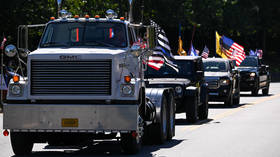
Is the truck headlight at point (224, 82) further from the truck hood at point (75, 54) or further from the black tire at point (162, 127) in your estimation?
the truck hood at point (75, 54)

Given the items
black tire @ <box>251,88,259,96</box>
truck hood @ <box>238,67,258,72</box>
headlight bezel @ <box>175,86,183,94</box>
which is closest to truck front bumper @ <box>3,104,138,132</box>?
headlight bezel @ <box>175,86,183,94</box>

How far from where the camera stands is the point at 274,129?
1775cm

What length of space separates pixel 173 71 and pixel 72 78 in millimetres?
8185

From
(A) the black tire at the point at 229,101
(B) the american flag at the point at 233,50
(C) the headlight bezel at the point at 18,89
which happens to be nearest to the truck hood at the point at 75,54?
(C) the headlight bezel at the point at 18,89

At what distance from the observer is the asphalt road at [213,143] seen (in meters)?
Result: 13.0

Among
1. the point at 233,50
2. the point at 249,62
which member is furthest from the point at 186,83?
the point at 233,50

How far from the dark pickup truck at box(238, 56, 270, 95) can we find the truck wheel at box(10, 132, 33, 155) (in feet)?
72.1

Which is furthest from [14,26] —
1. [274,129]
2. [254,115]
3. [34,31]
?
[274,129]

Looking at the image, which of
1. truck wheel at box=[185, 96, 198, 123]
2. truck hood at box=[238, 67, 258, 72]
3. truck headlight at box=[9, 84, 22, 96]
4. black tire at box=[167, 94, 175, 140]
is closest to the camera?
truck headlight at box=[9, 84, 22, 96]

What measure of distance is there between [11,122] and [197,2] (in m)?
56.5

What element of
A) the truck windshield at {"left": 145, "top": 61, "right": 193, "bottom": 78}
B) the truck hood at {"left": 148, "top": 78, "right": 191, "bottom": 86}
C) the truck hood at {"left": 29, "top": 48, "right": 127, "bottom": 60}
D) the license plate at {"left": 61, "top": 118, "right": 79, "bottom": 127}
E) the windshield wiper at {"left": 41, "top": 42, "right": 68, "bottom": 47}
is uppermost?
the windshield wiper at {"left": 41, "top": 42, "right": 68, "bottom": 47}

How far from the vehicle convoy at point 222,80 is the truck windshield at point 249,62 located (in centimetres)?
740

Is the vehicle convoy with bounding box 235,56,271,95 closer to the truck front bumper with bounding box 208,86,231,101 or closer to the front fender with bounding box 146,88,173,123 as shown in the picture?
the truck front bumper with bounding box 208,86,231,101

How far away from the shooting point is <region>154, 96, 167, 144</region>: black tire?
567 inches
